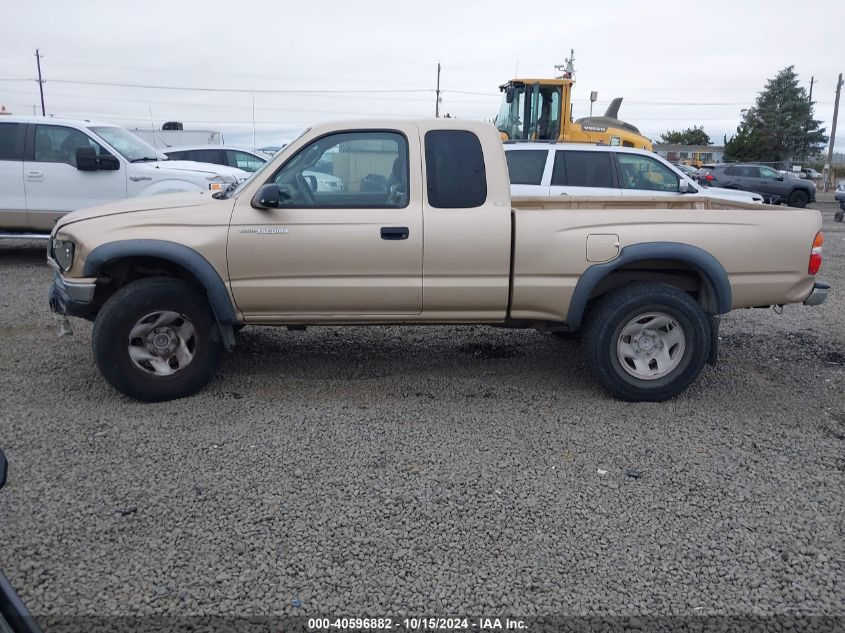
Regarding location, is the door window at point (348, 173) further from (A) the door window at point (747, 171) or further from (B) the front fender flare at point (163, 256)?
(A) the door window at point (747, 171)

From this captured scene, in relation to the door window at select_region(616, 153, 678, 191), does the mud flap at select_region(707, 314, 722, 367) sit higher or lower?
lower

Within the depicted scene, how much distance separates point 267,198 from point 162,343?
4.11 ft

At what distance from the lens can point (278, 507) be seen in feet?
12.2

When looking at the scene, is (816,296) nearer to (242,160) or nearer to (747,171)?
(242,160)

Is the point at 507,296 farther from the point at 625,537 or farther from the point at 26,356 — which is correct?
the point at 26,356

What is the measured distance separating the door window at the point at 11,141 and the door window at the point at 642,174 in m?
8.33

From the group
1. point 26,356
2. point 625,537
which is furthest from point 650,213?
point 26,356

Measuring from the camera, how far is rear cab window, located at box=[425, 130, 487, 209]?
201 inches

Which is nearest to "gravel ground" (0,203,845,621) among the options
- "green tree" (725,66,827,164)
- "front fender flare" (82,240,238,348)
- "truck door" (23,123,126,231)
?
"front fender flare" (82,240,238,348)

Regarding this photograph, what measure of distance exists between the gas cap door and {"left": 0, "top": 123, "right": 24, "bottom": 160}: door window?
28.0 feet

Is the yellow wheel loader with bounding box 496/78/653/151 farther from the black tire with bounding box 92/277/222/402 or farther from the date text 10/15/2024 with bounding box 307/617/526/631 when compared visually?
the date text 10/15/2024 with bounding box 307/617/526/631

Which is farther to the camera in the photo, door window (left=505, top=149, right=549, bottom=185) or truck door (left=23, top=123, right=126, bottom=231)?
door window (left=505, top=149, right=549, bottom=185)

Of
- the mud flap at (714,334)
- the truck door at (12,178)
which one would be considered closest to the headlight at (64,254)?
the mud flap at (714,334)

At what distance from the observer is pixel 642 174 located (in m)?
10.9
